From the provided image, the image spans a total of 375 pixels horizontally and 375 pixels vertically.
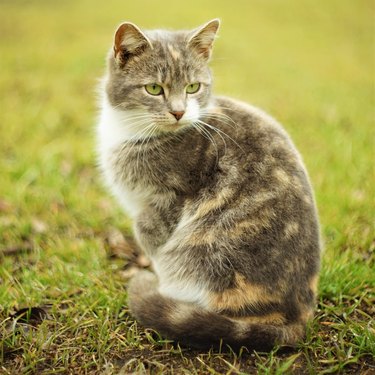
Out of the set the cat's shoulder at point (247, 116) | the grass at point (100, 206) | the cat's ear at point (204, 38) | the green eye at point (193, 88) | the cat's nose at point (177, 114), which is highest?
the cat's ear at point (204, 38)

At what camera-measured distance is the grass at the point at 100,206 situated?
2.44 meters

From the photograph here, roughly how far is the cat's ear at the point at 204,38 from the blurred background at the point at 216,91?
2.64ft

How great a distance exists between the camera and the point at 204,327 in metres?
2.33

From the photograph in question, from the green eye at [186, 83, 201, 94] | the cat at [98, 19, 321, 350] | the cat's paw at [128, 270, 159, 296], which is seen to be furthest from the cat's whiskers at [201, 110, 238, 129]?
the cat's paw at [128, 270, 159, 296]

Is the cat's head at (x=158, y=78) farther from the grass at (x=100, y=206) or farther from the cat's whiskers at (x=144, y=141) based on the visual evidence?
the grass at (x=100, y=206)

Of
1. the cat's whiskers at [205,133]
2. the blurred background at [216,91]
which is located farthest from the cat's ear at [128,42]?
the blurred background at [216,91]

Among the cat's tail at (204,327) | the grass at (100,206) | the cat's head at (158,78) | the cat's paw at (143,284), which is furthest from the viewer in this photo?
the cat's head at (158,78)

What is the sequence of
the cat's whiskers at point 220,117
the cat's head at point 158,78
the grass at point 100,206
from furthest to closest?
the cat's whiskers at point 220,117, the cat's head at point 158,78, the grass at point 100,206

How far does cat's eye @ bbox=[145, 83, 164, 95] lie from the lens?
9.18ft

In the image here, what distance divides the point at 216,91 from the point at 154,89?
13.4 ft

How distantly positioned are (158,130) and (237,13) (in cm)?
1108

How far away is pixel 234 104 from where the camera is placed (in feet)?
10.1

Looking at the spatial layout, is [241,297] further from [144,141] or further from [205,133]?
[144,141]

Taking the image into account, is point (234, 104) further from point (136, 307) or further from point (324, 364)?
point (324, 364)
